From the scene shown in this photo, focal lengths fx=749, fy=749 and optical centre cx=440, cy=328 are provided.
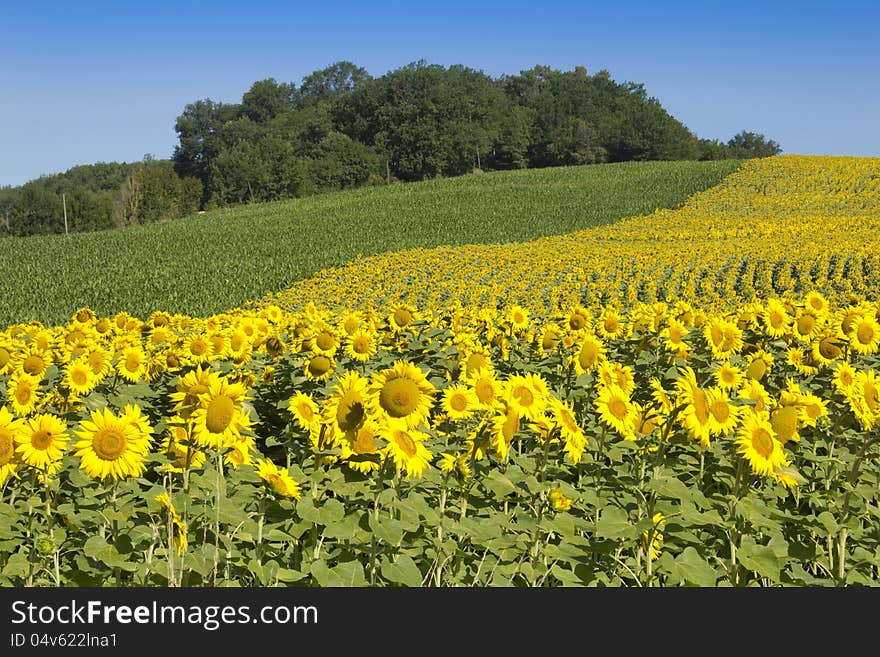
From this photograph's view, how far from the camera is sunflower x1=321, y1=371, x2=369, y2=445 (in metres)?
2.83

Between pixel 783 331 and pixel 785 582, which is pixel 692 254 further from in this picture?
pixel 785 582

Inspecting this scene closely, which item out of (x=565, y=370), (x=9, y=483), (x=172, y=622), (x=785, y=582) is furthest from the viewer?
(x=565, y=370)

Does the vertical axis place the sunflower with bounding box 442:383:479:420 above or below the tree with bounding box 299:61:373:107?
below

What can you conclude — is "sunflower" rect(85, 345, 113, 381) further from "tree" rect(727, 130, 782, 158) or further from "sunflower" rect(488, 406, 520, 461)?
"tree" rect(727, 130, 782, 158)

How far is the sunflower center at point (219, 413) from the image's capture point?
A: 2.76 metres

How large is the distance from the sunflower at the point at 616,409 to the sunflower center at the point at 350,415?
131cm

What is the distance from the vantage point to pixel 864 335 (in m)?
5.11

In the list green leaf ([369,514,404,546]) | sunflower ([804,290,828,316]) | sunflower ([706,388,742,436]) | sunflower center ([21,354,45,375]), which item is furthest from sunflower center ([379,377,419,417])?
sunflower ([804,290,828,316])

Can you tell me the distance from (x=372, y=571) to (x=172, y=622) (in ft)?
2.41

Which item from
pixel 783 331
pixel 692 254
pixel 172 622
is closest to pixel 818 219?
pixel 692 254

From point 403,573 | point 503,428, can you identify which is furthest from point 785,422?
point 403,573

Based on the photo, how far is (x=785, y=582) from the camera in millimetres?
3350

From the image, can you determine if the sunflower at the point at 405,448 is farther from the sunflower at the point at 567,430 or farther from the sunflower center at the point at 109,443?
the sunflower center at the point at 109,443

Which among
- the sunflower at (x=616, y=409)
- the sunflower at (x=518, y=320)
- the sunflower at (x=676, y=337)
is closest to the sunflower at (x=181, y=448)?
the sunflower at (x=616, y=409)
